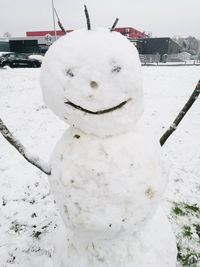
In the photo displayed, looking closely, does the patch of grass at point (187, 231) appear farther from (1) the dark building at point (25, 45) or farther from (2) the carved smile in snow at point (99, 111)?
(1) the dark building at point (25, 45)

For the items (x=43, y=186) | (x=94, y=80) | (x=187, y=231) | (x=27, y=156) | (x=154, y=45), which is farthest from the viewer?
(x=154, y=45)

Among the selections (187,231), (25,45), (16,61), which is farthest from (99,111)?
(25,45)

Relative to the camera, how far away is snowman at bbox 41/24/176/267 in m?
1.34

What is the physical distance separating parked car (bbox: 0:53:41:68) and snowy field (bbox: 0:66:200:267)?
8568 mm

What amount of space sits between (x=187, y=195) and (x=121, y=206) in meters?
2.39

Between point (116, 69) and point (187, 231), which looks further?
point (187, 231)

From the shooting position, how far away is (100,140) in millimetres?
1530

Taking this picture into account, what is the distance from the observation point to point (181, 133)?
5.88 meters

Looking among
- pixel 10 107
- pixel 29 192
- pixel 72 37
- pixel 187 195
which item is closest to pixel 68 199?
pixel 72 37

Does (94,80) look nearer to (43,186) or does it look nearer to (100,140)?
(100,140)

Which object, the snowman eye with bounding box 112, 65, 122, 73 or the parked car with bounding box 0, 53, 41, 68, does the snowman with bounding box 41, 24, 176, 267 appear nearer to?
the snowman eye with bounding box 112, 65, 122, 73

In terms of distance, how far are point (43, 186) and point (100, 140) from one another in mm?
2521

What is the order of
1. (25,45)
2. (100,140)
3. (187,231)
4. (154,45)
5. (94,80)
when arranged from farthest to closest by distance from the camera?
(154,45), (25,45), (187,231), (100,140), (94,80)

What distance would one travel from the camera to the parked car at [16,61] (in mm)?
15859
